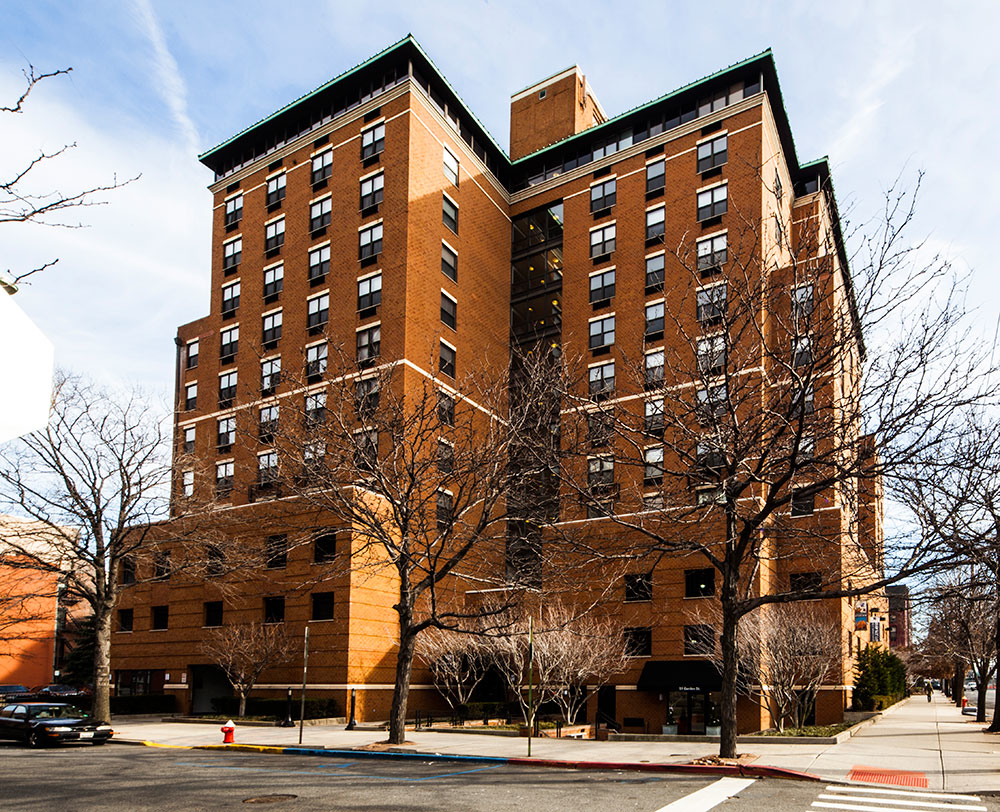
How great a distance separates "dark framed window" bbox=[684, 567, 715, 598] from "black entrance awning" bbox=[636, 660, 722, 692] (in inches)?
117

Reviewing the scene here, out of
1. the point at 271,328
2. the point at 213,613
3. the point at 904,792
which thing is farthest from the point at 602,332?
the point at 904,792

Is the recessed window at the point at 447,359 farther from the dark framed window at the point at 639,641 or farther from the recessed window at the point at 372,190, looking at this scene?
the dark framed window at the point at 639,641

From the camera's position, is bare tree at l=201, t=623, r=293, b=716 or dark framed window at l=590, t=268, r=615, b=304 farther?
dark framed window at l=590, t=268, r=615, b=304

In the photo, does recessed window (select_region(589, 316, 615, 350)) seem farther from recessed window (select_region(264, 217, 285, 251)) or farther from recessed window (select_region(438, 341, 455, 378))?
recessed window (select_region(264, 217, 285, 251))

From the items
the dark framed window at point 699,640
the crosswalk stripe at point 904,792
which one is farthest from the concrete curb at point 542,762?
the dark framed window at point 699,640

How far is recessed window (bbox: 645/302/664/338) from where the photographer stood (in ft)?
152

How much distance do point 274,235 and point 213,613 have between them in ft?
70.1

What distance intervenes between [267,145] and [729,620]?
44565 millimetres

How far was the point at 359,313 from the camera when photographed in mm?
46156

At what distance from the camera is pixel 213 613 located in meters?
45.6

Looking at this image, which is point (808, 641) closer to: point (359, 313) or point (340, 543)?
point (340, 543)

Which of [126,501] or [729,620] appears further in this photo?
[126,501]

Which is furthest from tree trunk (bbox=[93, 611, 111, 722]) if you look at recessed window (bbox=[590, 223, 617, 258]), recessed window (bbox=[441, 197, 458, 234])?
recessed window (bbox=[590, 223, 617, 258])

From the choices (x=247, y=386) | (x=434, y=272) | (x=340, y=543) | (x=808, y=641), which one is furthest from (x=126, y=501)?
(x=808, y=641)
